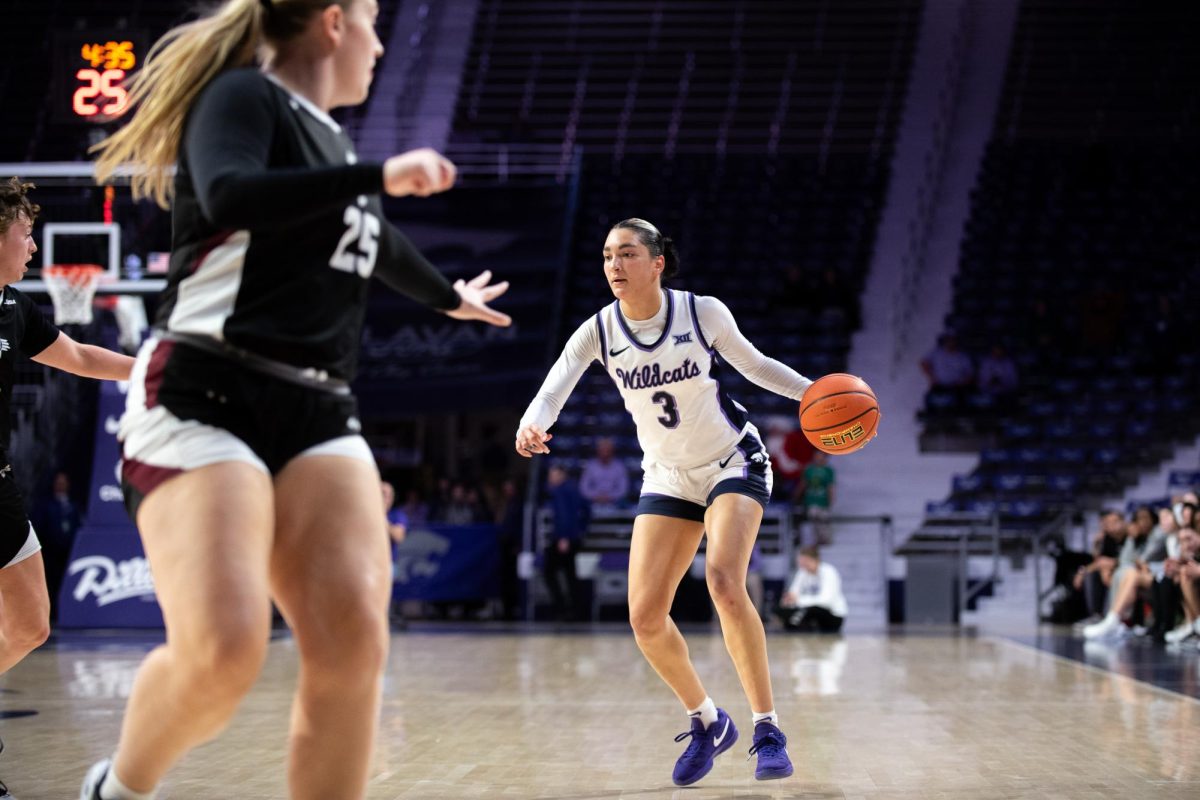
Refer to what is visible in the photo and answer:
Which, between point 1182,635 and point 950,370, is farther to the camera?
point 950,370

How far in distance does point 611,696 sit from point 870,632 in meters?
7.06

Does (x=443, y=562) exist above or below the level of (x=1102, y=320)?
below

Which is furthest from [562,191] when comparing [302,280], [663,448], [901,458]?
[302,280]

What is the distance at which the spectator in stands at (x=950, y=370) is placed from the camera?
18.5 meters

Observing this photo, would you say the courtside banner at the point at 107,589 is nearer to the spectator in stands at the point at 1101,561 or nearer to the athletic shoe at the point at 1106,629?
the athletic shoe at the point at 1106,629

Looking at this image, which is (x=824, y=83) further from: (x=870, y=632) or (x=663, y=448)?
(x=663, y=448)

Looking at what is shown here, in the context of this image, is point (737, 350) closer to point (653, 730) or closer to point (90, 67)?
point (653, 730)

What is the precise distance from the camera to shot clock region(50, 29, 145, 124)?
11.3 meters

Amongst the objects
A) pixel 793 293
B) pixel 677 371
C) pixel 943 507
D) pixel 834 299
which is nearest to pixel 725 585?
pixel 677 371

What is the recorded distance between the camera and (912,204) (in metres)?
22.3

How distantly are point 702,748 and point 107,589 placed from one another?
10.4 meters

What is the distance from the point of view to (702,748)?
16.3 ft

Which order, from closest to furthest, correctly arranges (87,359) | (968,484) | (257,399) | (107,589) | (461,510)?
1. (257,399)
2. (87,359)
3. (107,589)
4. (461,510)
5. (968,484)

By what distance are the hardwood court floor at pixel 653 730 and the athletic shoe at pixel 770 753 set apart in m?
0.09
